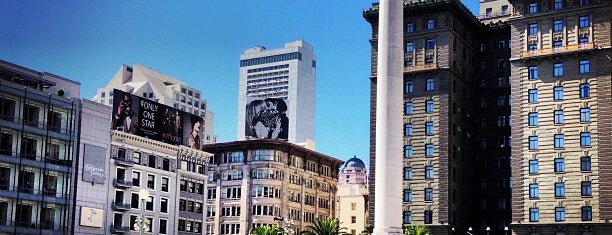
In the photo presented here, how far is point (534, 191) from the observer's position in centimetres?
11438

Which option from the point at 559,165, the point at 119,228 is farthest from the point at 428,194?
the point at 119,228

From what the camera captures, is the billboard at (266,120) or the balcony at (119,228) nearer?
the balcony at (119,228)

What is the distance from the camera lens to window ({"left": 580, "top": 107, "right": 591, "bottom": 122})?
112 metres

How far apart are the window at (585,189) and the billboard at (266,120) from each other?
67.3m

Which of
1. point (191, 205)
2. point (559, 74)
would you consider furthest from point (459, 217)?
point (191, 205)

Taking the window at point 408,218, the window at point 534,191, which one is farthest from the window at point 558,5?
the window at point 408,218

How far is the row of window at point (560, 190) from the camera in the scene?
11056 cm

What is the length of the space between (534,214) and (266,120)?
65768 mm

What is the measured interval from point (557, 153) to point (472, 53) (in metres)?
28.0

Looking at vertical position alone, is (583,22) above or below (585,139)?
above

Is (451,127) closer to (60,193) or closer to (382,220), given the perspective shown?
(60,193)

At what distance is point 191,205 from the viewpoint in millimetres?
131750

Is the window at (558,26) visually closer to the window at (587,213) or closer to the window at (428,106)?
the window at (428,106)

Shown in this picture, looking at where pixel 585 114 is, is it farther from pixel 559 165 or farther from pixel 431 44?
pixel 431 44
